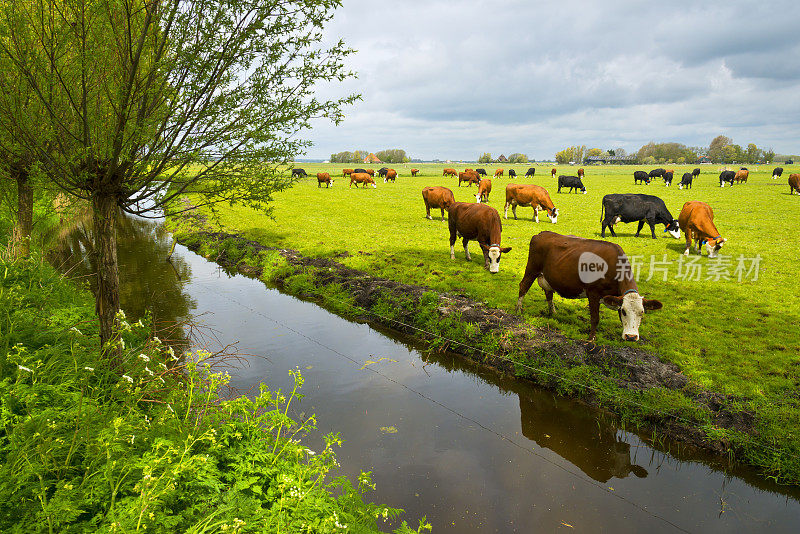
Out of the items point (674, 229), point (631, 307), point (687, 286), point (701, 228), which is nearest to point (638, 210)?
point (674, 229)

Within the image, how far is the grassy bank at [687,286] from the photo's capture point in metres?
6.80

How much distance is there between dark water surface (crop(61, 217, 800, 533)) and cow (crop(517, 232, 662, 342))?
2252 mm

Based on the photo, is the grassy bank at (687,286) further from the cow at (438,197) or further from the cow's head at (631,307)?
the cow at (438,197)

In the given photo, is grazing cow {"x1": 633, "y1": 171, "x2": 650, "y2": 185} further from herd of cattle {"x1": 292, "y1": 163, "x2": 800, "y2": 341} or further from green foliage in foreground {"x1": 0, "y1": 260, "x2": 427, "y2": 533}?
green foliage in foreground {"x1": 0, "y1": 260, "x2": 427, "y2": 533}

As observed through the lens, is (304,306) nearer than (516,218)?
Yes

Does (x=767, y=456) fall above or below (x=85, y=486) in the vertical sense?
below

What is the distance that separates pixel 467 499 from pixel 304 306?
8611 millimetres

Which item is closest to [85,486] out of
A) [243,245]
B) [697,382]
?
[697,382]

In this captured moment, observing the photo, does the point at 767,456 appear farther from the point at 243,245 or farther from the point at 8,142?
the point at 243,245

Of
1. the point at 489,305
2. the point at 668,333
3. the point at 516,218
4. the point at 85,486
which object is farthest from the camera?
the point at 516,218

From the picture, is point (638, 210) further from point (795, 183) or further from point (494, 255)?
point (795, 183)

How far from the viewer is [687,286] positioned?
12852 millimetres

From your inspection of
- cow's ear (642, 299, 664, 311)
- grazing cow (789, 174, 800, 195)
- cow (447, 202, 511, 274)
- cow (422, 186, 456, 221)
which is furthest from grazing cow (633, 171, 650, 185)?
cow's ear (642, 299, 664, 311)

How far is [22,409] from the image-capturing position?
11.6 feet
